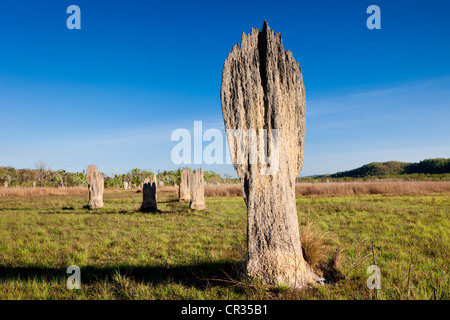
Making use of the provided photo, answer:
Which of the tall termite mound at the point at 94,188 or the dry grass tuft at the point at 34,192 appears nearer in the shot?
the tall termite mound at the point at 94,188

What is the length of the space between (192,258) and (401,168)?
115 metres

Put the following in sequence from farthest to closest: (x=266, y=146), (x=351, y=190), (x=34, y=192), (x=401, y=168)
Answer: (x=401, y=168), (x=34, y=192), (x=351, y=190), (x=266, y=146)

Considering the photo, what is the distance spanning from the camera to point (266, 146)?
4.24 m

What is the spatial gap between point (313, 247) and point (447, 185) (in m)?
31.2

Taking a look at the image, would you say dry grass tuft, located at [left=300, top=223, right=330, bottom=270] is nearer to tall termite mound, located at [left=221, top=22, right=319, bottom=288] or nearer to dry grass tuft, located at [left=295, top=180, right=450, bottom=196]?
tall termite mound, located at [left=221, top=22, right=319, bottom=288]

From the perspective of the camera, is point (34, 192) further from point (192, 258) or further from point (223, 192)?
point (192, 258)

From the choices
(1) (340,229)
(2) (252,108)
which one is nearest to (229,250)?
(2) (252,108)

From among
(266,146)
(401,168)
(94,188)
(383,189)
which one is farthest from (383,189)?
(401,168)

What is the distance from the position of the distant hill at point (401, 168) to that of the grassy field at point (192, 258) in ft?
305

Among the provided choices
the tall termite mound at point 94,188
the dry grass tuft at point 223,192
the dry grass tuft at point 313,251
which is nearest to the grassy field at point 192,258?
the dry grass tuft at point 313,251

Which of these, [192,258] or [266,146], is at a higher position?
[266,146]

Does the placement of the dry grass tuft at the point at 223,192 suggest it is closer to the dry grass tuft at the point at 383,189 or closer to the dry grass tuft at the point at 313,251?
the dry grass tuft at the point at 383,189

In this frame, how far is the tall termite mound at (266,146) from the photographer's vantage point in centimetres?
403
